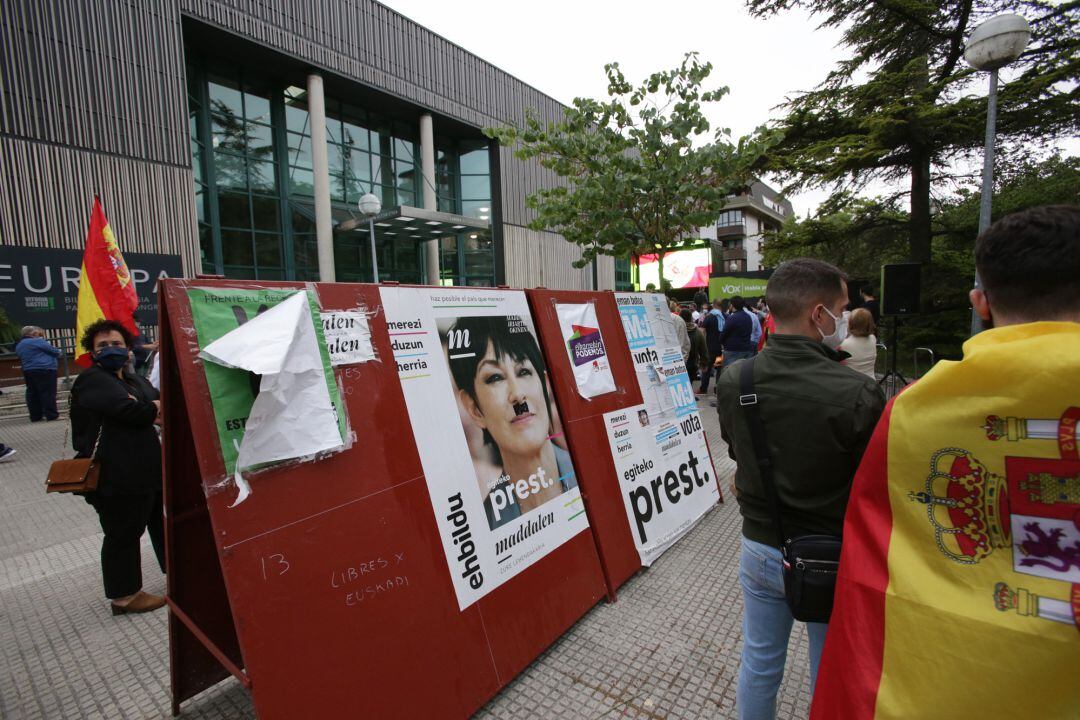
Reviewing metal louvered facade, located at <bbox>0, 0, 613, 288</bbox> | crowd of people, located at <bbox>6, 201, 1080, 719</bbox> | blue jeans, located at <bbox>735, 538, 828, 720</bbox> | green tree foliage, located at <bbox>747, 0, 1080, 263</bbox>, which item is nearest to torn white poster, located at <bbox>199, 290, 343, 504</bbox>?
crowd of people, located at <bbox>6, 201, 1080, 719</bbox>

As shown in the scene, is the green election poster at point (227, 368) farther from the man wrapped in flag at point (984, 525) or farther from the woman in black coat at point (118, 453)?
the man wrapped in flag at point (984, 525)

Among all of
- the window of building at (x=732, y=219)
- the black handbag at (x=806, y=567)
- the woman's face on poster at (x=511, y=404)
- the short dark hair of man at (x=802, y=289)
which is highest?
the window of building at (x=732, y=219)

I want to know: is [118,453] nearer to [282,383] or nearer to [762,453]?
[282,383]

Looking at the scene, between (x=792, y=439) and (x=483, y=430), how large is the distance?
5.25 ft

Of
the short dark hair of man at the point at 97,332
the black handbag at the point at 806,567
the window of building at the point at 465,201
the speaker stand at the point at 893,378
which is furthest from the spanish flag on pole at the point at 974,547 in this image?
the window of building at the point at 465,201

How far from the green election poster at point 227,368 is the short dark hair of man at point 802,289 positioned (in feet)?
5.94

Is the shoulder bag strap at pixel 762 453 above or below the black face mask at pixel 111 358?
below

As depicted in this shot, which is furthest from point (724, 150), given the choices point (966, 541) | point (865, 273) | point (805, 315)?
point (865, 273)

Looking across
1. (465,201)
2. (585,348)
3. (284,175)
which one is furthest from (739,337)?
(465,201)

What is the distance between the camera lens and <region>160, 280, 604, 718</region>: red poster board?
1.82m

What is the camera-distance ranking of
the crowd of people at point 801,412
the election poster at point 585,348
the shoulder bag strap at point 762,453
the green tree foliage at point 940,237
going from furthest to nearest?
the green tree foliage at point 940,237
the election poster at point 585,348
the shoulder bag strap at point 762,453
the crowd of people at point 801,412

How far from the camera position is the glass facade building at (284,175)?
49.9ft

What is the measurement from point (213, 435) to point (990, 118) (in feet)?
31.8

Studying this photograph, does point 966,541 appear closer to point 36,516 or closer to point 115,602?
point 115,602
